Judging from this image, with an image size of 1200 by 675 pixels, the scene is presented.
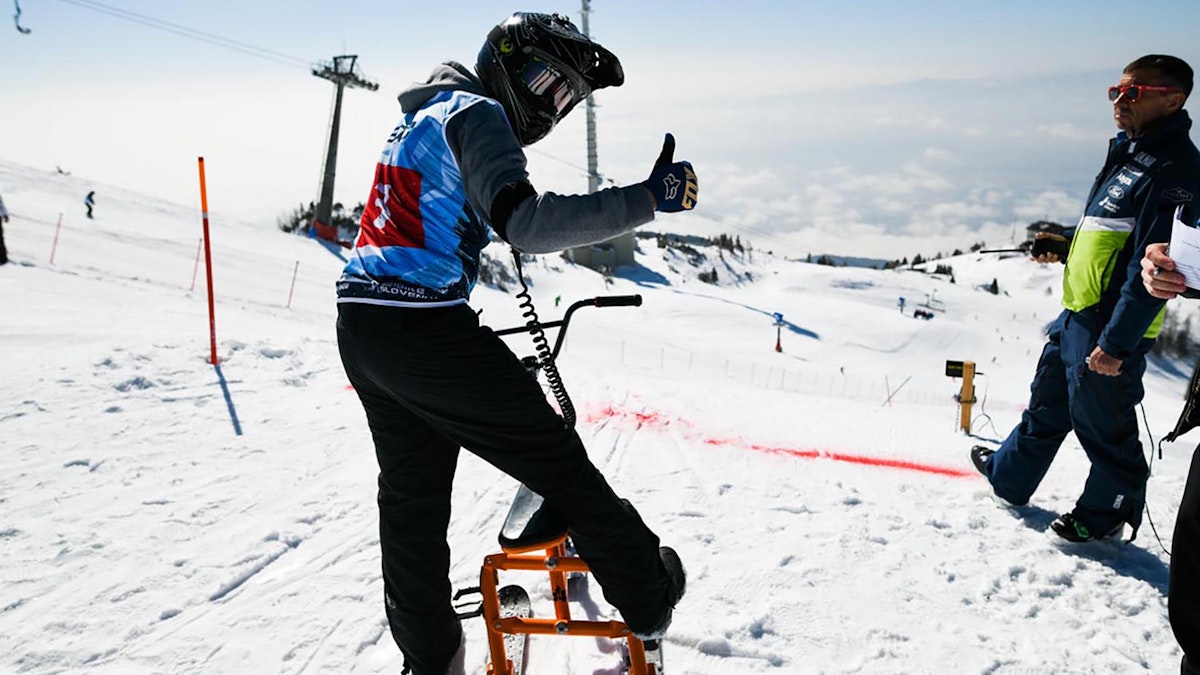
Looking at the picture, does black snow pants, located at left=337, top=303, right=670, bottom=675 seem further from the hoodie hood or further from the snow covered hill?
the hoodie hood

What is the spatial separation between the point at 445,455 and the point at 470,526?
69.7 inches


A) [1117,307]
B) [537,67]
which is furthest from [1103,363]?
[537,67]

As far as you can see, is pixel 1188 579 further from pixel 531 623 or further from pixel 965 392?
pixel 965 392

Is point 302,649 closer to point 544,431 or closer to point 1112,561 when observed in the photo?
point 544,431

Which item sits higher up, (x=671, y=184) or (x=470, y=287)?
(x=671, y=184)

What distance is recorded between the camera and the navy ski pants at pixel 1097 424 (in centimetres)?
396

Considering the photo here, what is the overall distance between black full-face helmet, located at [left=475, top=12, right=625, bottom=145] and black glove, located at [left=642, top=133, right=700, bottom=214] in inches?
16.4

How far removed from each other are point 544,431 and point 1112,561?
361cm

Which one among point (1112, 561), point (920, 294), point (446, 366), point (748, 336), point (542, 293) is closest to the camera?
point (446, 366)

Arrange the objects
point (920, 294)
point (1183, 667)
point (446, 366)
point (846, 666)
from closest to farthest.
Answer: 1. point (1183, 667)
2. point (446, 366)
3. point (846, 666)
4. point (920, 294)

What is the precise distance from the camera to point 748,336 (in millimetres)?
28703

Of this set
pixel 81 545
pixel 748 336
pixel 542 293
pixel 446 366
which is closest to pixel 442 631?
pixel 446 366

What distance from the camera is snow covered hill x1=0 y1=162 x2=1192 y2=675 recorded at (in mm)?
3131

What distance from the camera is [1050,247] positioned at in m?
4.56
